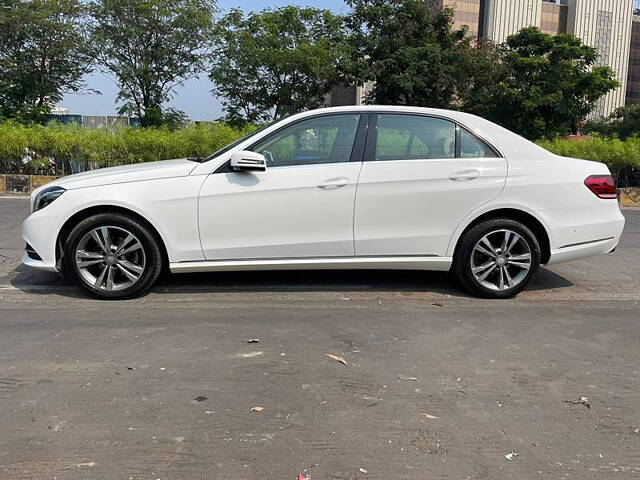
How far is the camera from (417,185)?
5.32 m

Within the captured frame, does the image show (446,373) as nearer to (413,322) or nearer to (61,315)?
(413,322)

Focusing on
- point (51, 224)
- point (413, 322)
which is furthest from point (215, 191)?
point (413, 322)

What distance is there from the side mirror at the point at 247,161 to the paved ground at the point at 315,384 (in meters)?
1.17

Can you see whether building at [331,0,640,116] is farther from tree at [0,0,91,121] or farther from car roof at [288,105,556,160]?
car roof at [288,105,556,160]

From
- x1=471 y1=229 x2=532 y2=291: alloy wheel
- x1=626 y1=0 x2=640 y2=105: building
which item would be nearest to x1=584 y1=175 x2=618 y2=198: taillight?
x1=471 y1=229 x2=532 y2=291: alloy wheel

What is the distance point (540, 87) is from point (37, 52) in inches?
1077

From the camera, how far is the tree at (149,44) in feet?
65.5

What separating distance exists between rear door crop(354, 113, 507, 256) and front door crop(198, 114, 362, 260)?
170 mm

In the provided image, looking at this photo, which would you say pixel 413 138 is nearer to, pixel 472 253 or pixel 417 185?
pixel 417 185

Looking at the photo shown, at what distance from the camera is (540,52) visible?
37625 mm

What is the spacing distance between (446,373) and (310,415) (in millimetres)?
1029

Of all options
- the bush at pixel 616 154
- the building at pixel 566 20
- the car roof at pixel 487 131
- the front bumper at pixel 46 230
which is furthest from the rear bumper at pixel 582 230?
the building at pixel 566 20

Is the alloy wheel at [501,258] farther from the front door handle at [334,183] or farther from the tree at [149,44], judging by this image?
the tree at [149,44]

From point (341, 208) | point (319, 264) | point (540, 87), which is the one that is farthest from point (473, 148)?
point (540, 87)
